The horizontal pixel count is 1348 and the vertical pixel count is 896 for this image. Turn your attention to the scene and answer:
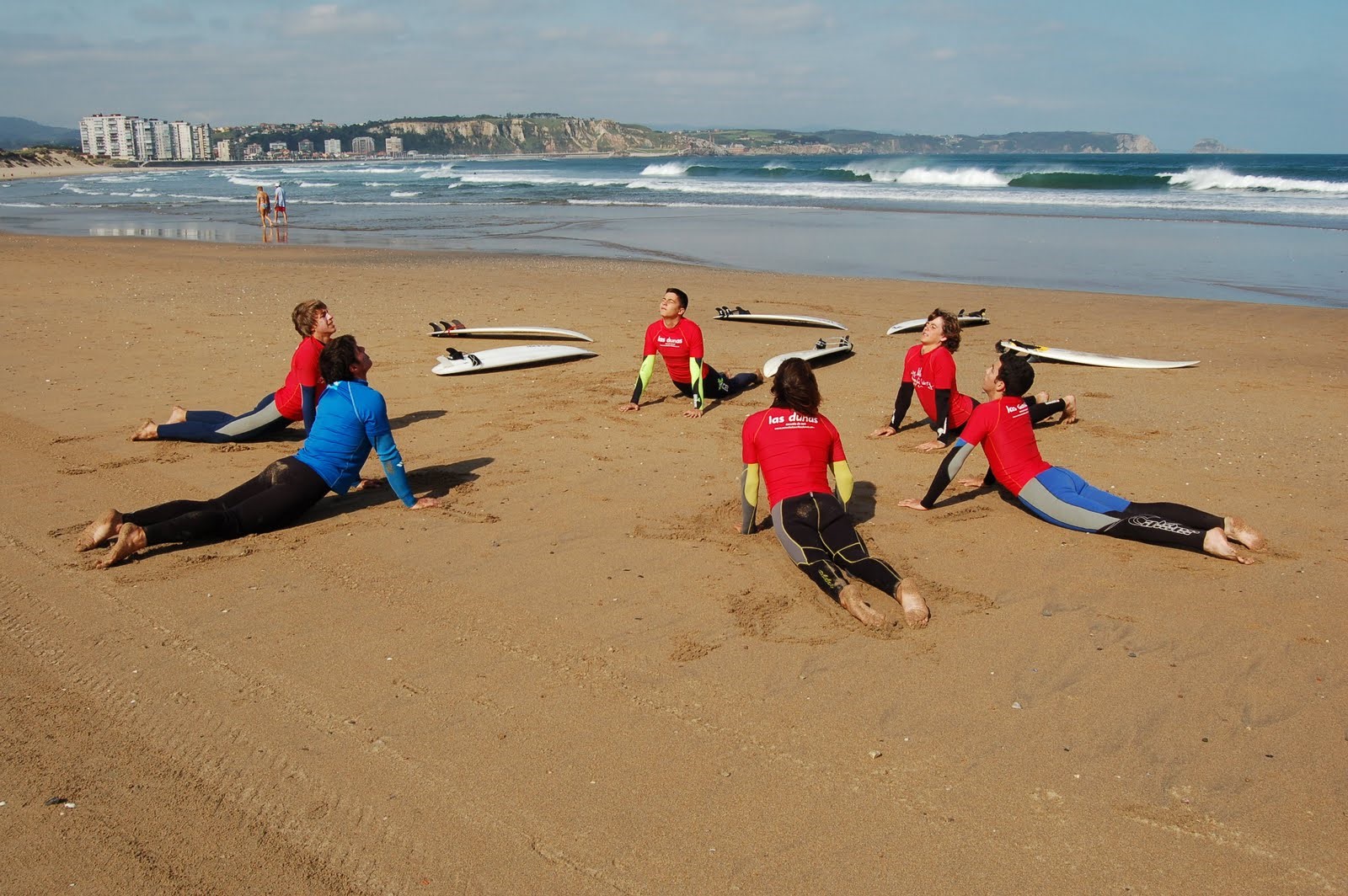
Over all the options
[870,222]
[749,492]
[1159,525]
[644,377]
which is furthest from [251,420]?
[870,222]

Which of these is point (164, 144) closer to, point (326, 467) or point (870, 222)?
point (870, 222)

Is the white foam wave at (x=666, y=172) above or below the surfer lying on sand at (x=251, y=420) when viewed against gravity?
above

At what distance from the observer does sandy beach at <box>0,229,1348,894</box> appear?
11.3ft

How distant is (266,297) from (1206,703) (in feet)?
46.8

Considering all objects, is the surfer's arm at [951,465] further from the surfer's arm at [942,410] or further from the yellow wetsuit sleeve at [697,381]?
the yellow wetsuit sleeve at [697,381]

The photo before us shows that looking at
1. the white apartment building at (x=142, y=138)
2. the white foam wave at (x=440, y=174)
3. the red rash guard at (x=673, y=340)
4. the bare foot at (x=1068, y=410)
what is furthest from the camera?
the white apartment building at (x=142, y=138)

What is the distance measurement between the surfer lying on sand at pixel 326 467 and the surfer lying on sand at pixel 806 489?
90.9 inches

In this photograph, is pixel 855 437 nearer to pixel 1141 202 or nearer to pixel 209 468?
pixel 209 468

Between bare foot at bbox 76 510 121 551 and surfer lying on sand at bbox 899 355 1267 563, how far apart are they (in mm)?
4898

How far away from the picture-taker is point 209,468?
7.62m

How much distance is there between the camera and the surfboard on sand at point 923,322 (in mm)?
13281

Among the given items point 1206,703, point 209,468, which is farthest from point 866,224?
point 1206,703

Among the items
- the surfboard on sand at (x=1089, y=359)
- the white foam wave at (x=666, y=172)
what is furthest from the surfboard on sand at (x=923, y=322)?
the white foam wave at (x=666, y=172)

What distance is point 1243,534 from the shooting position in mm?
5926
